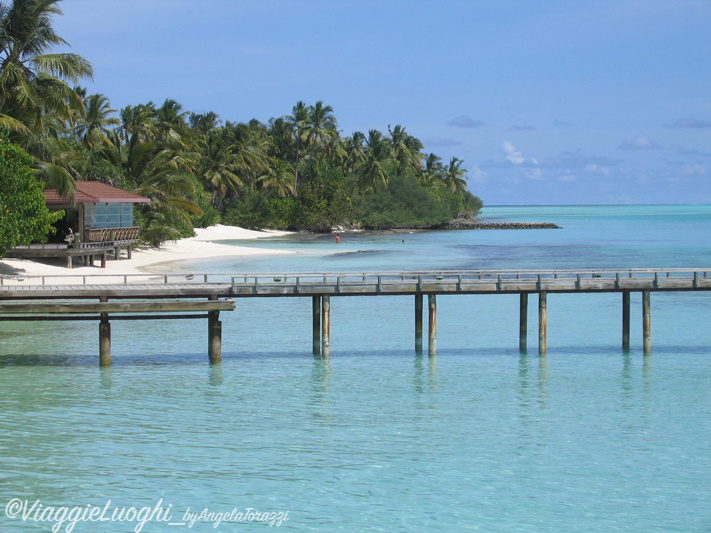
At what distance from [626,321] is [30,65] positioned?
26.9 meters

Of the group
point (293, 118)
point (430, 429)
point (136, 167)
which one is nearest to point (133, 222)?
point (136, 167)

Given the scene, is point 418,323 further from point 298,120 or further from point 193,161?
point 298,120

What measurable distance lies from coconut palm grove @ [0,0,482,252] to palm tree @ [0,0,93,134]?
5 centimetres

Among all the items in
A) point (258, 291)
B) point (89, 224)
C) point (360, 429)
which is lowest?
point (360, 429)

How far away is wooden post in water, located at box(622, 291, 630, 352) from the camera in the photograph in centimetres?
2633

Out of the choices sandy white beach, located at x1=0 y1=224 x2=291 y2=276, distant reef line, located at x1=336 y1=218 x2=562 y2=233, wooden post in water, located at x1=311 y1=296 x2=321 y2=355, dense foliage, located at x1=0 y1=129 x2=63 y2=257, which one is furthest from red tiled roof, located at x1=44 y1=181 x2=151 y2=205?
distant reef line, located at x1=336 y1=218 x2=562 y2=233

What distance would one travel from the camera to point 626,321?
26969mm

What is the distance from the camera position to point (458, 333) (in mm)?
31594

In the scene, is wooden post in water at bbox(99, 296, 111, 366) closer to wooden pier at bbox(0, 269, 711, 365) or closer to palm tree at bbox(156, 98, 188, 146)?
wooden pier at bbox(0, 269, 711, 365)

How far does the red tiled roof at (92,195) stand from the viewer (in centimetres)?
4419

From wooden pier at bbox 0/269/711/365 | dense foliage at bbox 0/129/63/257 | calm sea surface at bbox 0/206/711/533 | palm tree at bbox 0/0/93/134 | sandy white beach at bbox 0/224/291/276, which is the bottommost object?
calm sea surface at bbox 0/206/711/533

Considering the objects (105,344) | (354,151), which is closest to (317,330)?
(105,344)

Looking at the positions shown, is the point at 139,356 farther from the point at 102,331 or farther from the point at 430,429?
the point at 430,429

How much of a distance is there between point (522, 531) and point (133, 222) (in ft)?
142
